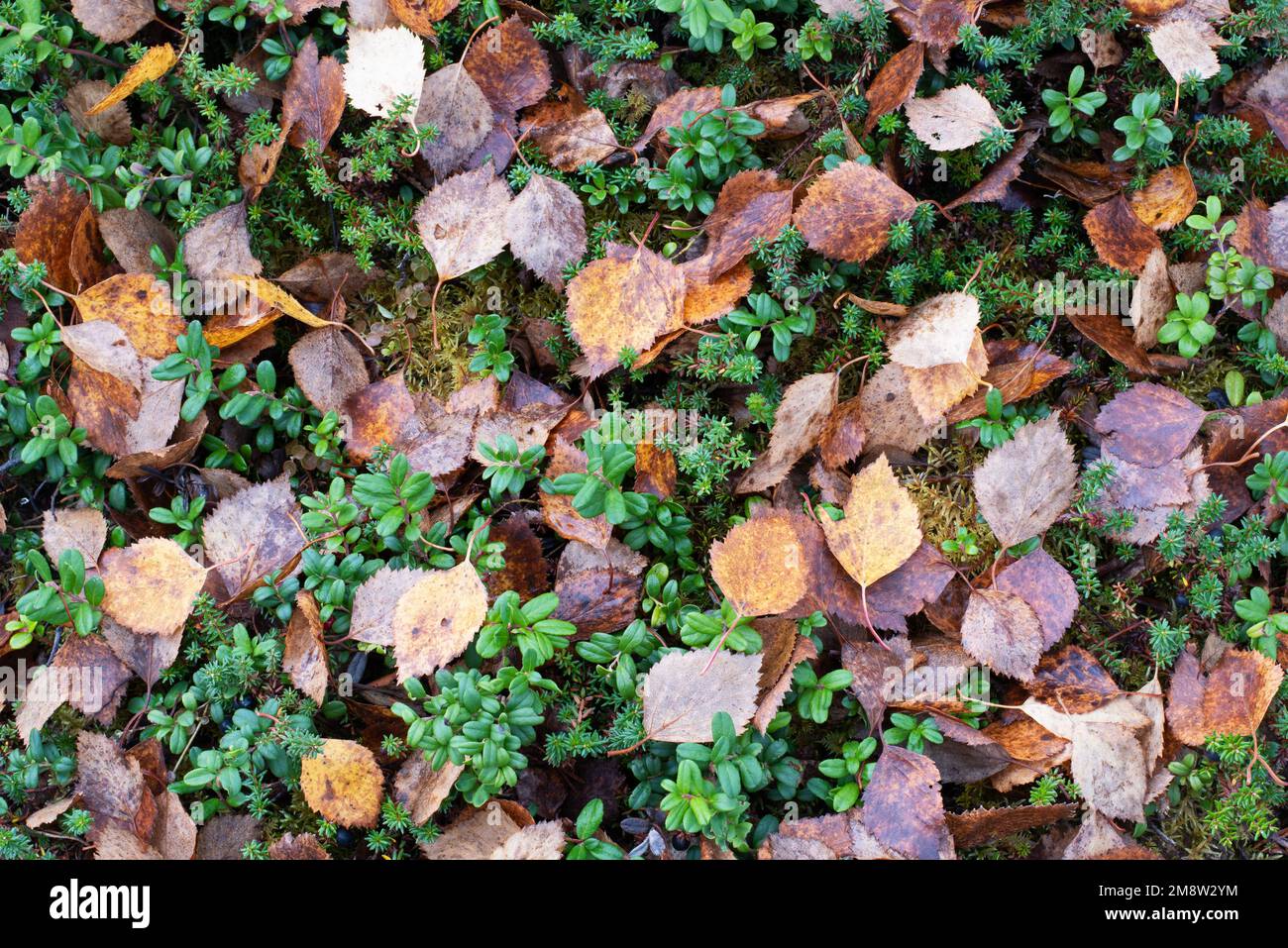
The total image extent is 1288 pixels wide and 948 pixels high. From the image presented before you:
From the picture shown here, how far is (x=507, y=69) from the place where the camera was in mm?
3469

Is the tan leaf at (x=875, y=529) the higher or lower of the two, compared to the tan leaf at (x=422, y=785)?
higher

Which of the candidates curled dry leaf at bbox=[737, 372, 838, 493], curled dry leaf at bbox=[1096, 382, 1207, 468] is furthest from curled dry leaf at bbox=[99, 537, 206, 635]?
curled dry leaf at bbox=[1096, 382, 1207, 468]

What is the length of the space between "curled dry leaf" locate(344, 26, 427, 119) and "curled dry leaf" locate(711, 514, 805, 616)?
6.08 feet

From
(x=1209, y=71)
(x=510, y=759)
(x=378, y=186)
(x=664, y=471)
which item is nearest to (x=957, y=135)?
(x=1209, y=71)

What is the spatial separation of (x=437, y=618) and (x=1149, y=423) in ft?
7.76

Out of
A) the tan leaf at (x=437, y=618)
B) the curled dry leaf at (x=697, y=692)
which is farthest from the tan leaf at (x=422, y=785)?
the curled dry leaf at (x=697, y=692)

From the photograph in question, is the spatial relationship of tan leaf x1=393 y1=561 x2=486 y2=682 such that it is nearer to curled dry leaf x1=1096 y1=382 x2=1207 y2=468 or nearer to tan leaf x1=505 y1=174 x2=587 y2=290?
tan leaf x1=505 y1=174 x2=587 y2=290

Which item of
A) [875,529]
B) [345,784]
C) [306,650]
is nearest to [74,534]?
[306,650]

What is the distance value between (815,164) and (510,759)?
2.20 meters

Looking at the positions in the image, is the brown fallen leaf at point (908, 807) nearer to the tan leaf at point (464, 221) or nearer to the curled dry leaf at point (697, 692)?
the curled dry leaf at point (697, 692)

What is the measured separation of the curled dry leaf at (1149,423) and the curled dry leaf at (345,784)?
256cm

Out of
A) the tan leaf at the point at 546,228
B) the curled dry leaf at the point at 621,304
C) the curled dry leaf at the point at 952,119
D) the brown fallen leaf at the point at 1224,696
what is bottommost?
the brown fallen leaf at the point at 1224,696

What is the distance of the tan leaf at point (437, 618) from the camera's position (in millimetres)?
2943
